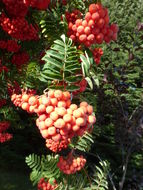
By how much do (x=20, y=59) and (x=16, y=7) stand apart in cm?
86

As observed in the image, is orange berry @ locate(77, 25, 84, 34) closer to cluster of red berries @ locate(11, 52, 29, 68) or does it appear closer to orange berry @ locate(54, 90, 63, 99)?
orange berry @ locate(54, 90, 63, 99)

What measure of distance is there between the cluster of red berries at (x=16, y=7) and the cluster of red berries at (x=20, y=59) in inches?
27.6

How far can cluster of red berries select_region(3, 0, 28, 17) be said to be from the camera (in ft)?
6.07

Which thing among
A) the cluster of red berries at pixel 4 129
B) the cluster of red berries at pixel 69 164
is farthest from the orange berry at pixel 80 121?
the cluster of red berries at pixel 4 129

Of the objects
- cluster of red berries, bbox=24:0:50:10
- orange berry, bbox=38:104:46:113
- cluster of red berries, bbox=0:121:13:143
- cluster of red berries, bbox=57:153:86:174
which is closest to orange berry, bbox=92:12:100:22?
cluster of red berries, bbox=24:0:50:10

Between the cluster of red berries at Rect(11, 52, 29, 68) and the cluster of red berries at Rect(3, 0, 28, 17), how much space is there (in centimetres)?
70

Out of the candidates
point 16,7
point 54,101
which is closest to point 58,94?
point 54,101

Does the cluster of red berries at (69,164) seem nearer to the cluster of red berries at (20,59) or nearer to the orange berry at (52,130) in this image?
the cluster of red berries at (20,59)

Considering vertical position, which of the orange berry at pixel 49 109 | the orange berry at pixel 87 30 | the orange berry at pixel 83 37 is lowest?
the orange berry at pixel 49 109

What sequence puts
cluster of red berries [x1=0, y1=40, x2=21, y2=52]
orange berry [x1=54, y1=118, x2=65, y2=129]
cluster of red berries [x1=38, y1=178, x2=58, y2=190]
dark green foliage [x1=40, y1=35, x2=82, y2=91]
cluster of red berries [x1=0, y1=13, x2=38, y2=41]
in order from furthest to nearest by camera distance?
cluster of red berries [x1=38, y1=178, x2=58, y2=190], cluster of red berries [x1=0, y1=40, x2=21, y2=52], cluster of red berries [x1=0, y1=13, x2=38, y2=41], dark green foliage [x1=40, y1=35, x2=82, y2=91], orange berry [x1=54, y1=118, x2=65, y2=129]

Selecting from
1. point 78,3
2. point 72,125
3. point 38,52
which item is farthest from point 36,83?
point 72,125

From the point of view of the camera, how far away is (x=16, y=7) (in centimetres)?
187

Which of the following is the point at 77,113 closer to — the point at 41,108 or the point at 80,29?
the point at 41,108

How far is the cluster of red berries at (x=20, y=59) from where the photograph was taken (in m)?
2.66
